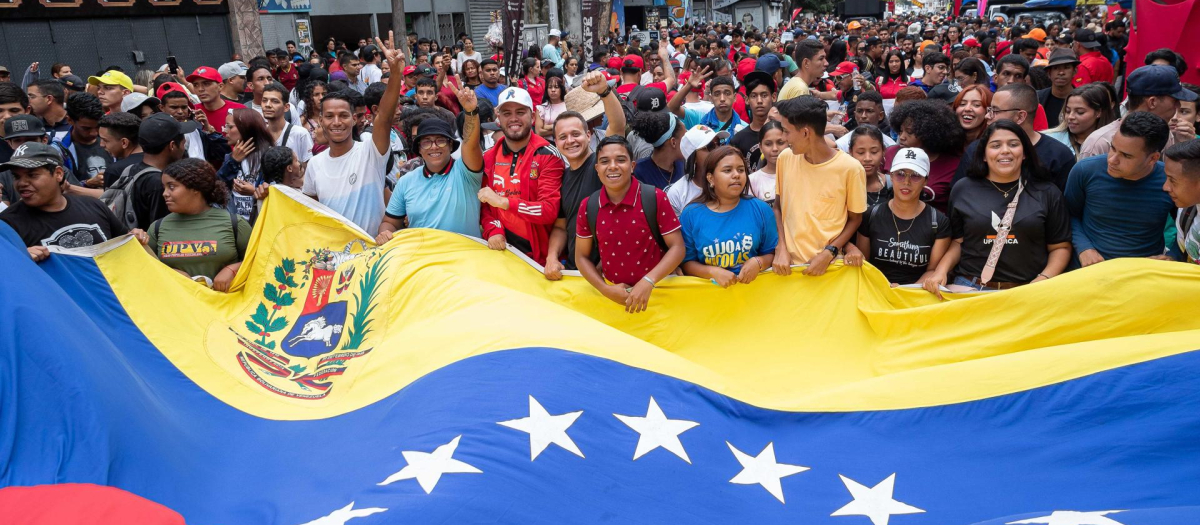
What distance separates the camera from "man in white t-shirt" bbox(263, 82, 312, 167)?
24.7 ft

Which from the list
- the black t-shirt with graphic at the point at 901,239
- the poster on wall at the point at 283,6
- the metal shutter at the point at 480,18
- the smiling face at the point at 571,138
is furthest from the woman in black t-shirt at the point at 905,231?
the metal shutter at the point at 480,18

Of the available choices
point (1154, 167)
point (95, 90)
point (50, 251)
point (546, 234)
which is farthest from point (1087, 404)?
point (95, 90)

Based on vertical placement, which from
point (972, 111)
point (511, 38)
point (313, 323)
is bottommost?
point (313, 323)

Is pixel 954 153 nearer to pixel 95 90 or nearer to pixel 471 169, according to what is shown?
pixel 471 169

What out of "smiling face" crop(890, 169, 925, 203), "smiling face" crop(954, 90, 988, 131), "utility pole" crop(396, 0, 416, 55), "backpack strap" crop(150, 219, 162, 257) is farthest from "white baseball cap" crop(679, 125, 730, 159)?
"utility pole" crop(396, 0, 416, 55)

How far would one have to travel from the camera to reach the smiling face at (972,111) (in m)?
5.93

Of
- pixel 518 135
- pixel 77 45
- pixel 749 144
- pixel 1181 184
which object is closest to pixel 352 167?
pixel 518 135

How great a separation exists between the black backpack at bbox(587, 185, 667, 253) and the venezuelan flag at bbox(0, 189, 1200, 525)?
1.28ft

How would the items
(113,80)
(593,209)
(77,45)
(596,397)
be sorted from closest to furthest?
(596,397) → (593,209) → (113,80) → (77,45)

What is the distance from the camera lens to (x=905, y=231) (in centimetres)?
498

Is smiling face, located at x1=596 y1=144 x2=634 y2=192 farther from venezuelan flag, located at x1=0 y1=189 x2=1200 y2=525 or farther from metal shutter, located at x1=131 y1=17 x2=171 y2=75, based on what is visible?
metal shutter, located at x1=131 y1=17 x2=171 y2=75

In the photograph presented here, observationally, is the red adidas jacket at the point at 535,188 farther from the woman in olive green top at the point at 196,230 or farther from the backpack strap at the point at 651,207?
the woman in olive green top at the point at 196,230

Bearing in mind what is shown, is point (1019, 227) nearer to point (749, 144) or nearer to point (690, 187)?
point (690, 187)

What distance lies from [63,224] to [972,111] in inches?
219
